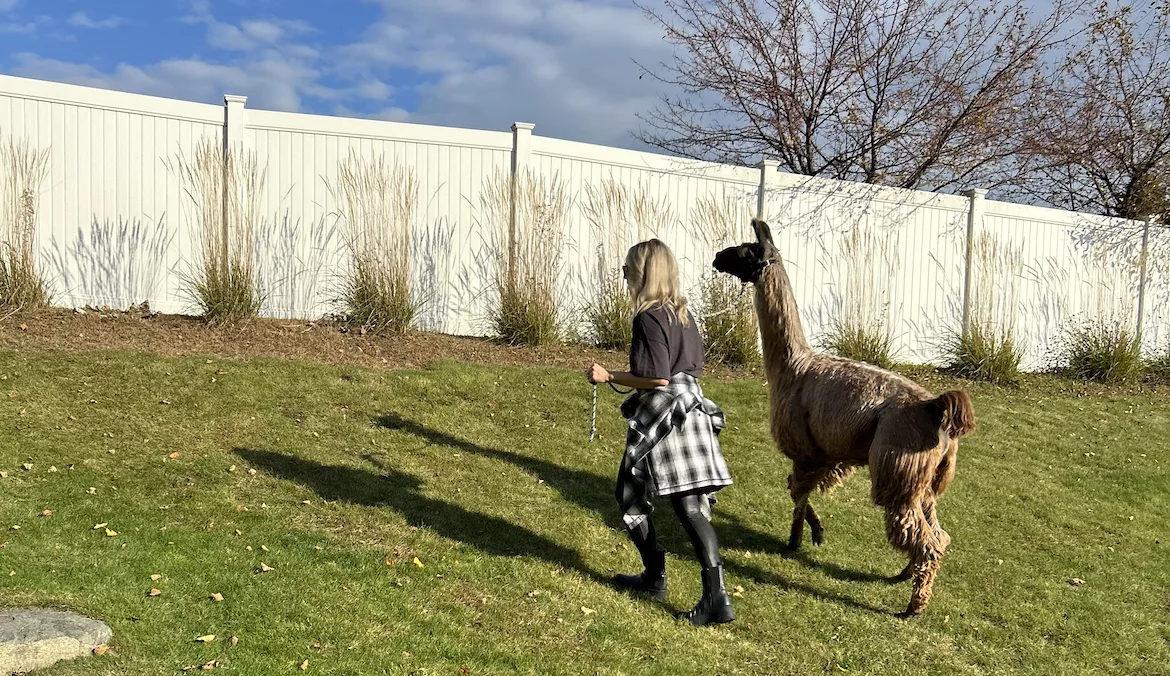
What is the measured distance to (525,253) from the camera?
8.80m

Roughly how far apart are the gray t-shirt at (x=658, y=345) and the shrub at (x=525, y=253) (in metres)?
5.12

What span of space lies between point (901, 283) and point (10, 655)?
1065cm

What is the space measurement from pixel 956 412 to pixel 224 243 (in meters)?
6.95

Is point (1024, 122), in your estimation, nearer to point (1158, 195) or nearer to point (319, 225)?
point (1158, 195)

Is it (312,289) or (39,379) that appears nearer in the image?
(39,379)

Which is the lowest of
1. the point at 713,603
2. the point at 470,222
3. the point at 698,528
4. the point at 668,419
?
the point at 713,603

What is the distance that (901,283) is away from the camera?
11.1 metres

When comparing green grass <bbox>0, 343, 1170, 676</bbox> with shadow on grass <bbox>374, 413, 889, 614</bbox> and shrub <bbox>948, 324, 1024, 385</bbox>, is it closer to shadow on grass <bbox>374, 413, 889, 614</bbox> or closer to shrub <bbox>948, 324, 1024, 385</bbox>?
shadow on grass <bbox>374, 413, 889, 614</bbox>

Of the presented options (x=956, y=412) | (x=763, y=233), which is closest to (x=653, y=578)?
(x=956, y=412)

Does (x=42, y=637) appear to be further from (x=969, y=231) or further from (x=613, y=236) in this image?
(x=969, y=231)

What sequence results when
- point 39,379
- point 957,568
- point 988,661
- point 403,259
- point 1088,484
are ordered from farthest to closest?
point 403,259
point 1088,484
point 39,379
point 957,568
point 988,661

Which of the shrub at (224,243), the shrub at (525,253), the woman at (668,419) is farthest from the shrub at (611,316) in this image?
the woman at (668,419)

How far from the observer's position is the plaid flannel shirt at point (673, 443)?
12.4 feet

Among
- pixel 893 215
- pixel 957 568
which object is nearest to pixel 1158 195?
pixel 893 215
